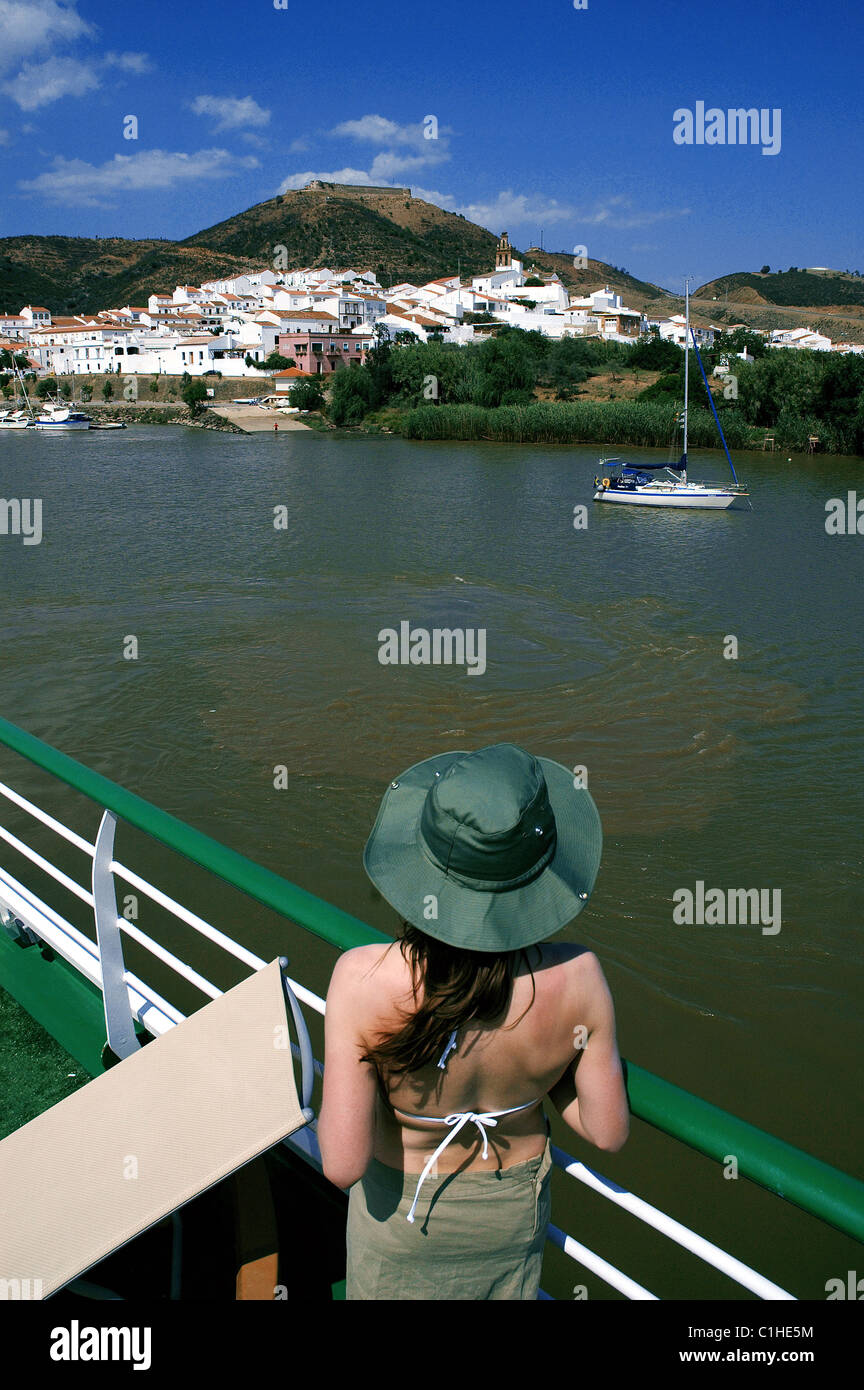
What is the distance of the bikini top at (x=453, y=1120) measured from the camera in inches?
58.9

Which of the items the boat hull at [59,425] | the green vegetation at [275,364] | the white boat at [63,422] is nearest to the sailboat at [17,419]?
the boat hull at [59,425]

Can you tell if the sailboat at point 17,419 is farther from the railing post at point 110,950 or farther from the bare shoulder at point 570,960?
the bare shoulder at point 570,960

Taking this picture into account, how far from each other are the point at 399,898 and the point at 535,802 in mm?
244

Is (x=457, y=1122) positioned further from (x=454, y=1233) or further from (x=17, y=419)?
(x=17, y=419)

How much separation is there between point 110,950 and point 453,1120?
114cm

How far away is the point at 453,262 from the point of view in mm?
150875

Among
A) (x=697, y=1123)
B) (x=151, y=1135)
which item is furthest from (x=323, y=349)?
(x=697, y=1123)

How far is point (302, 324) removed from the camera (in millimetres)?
88938

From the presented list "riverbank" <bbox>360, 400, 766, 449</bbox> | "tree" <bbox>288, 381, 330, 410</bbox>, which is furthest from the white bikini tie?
"tree" <bbox>288, 381, 330, 410</bbox>

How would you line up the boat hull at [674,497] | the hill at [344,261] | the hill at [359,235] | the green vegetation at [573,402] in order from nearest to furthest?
the boat hull at [674,497] < the green vegetation at [573,402] < the hill at [344,261] < the hill at [359,235]

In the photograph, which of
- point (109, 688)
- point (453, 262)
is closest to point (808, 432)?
point (109, 688)

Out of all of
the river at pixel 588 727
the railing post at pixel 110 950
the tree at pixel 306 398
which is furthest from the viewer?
the tree at pixel 306 398

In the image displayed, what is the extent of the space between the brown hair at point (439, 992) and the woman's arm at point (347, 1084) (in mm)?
46

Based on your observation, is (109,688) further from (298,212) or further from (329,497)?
(298,212)
